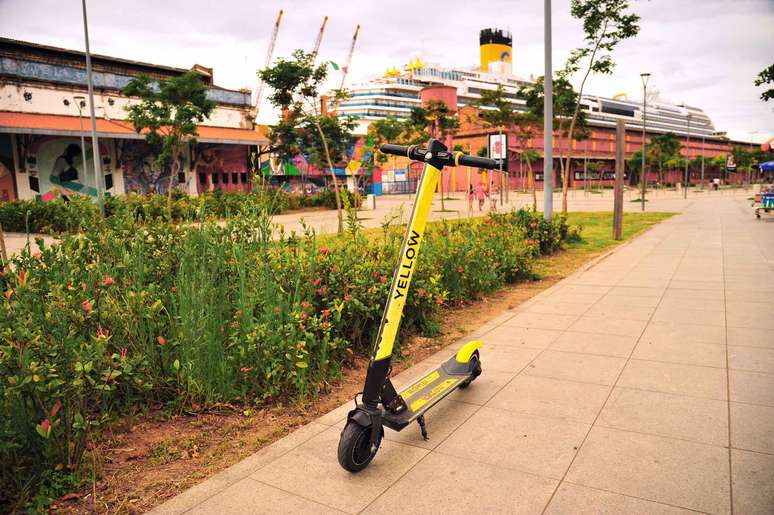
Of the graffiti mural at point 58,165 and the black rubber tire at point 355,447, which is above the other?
the graffiti mural at point 58,165

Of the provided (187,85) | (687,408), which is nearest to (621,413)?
(687,408)

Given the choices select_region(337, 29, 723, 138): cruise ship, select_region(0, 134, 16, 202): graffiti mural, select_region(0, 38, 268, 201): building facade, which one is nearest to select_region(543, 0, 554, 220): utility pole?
select_region(0, 38, 268, 201): building facade

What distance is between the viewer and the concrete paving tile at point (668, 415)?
3.61 meters

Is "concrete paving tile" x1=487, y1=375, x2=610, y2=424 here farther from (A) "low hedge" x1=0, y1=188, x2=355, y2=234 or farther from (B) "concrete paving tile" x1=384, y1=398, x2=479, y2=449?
(A) "low hedge" x1=0, y1=188, x2=355, y2=234

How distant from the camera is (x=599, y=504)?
285cm

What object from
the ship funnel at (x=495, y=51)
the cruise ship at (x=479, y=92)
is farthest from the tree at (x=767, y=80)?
the ship funnel at (x=495, y=51)

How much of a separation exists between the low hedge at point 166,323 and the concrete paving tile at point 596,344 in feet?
4.59

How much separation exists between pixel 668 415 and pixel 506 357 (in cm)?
169

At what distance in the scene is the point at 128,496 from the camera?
119 inches

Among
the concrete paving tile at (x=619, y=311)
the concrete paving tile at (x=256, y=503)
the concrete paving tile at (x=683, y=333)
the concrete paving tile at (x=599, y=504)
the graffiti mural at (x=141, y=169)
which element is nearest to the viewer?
the concrete paving tile at (x=599, y=504)

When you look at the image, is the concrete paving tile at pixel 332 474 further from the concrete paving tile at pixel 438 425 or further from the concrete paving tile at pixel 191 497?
Result: the concrete paving tile at pixel 191 497

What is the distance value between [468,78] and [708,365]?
435 feet

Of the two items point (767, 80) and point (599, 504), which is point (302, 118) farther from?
point (599, 504)

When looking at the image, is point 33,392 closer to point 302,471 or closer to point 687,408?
point 302,471
